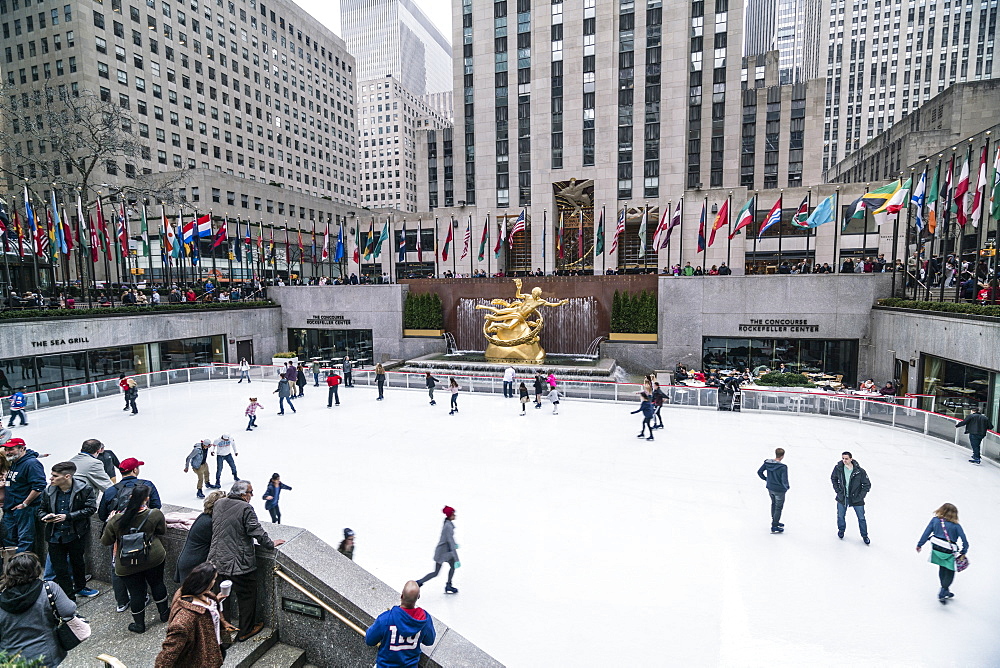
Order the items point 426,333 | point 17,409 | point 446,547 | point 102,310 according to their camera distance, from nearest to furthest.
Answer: point 446,547
point 17,409
point 102,310
point 426,333

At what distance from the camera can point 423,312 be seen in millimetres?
29641

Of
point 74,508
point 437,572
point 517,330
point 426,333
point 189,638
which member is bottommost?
point 437,572

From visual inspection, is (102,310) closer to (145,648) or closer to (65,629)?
(145,648)

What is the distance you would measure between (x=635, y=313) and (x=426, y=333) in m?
11.7

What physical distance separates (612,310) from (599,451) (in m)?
15.9

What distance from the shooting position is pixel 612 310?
26984mm

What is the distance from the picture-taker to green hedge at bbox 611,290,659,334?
26.2 m

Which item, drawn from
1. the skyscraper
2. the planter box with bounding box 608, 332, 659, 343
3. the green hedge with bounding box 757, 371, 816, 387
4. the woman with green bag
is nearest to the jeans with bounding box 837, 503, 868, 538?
the woman with green bag

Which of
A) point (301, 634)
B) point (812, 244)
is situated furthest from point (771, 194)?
point (301, 634)

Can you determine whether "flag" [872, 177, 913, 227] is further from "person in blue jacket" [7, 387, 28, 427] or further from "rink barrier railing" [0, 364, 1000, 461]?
"person in blue jacket" [7, 387, 28, 427]

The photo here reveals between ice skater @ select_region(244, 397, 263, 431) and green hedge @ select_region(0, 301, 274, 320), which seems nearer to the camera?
ice skater @ select_region(244, 397, 263, 431)

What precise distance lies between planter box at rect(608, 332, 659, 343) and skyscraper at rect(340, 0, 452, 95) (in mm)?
134660

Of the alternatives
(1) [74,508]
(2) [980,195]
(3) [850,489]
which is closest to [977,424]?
(3) [850,489]

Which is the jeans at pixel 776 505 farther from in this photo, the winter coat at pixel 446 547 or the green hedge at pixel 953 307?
the green hedge at pixel 953 307
